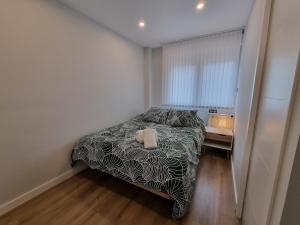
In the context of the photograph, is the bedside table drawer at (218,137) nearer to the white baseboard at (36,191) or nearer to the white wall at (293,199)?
the white wall at (293,199)

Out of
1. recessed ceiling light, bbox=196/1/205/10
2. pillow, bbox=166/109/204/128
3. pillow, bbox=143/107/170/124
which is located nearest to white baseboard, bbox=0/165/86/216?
pillow, bbox=143/107/170/124

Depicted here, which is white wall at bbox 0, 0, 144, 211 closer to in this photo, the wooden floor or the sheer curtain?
the wooden floor

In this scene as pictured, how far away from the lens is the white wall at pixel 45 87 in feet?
4.93

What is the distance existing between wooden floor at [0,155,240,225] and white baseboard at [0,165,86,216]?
0.06 metres

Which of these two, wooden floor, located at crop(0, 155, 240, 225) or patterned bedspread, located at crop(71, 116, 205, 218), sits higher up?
patterned bedspread, located at crop(71, 116, 205, 218)

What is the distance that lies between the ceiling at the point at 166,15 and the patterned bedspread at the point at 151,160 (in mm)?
1886

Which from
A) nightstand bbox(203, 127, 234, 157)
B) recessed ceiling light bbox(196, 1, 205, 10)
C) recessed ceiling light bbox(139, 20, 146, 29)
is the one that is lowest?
nightstand bbox(203, 127, 234, 157)

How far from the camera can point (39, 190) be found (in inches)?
71.0

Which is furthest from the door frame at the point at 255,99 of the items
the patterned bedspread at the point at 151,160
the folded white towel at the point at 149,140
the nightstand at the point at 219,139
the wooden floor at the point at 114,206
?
the nightstand at the point at 219,139

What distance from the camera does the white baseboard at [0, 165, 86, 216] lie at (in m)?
1.53

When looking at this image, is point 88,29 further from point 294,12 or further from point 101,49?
→ point 294,12

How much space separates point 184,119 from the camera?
2.82 metres

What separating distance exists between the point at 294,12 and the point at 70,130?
2.53 m

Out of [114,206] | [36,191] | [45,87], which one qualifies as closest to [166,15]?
[45,87]
